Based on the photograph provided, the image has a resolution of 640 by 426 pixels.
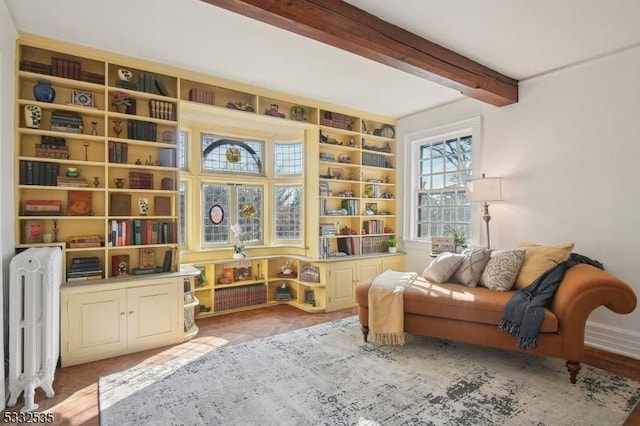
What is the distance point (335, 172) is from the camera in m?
4.87

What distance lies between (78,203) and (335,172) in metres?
3.08

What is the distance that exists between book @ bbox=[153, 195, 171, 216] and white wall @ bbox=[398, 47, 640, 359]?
365cm

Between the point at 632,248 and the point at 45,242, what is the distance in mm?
5108

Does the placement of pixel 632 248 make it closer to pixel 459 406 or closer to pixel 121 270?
pixel 459 406

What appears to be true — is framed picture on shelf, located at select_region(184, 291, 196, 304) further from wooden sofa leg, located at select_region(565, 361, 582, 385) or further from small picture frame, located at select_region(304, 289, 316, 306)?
wooden sofa leg, located at select_region(565, 361, 582, 385)

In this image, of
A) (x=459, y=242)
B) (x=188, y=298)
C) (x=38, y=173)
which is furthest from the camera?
(x=459, y=242)

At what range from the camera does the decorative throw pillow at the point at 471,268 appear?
3174mm

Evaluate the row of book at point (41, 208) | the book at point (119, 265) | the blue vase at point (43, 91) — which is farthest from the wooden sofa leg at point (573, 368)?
the blue vase at point (43, 91)

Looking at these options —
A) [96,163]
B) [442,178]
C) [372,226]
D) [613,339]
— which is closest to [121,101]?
[96,163]

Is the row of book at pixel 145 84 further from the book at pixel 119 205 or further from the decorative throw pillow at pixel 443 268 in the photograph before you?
the decorative throw pillow at pixel 443 268

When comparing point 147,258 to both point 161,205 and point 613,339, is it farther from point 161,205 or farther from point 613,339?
point 613,339

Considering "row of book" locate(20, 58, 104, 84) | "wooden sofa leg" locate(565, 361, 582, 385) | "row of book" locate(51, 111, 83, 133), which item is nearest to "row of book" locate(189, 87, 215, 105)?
"row of book" locate(20, 58, 104, 84)

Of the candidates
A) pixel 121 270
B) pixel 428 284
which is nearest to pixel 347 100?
pixel 428 284

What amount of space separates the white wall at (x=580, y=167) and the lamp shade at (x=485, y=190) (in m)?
0.26
